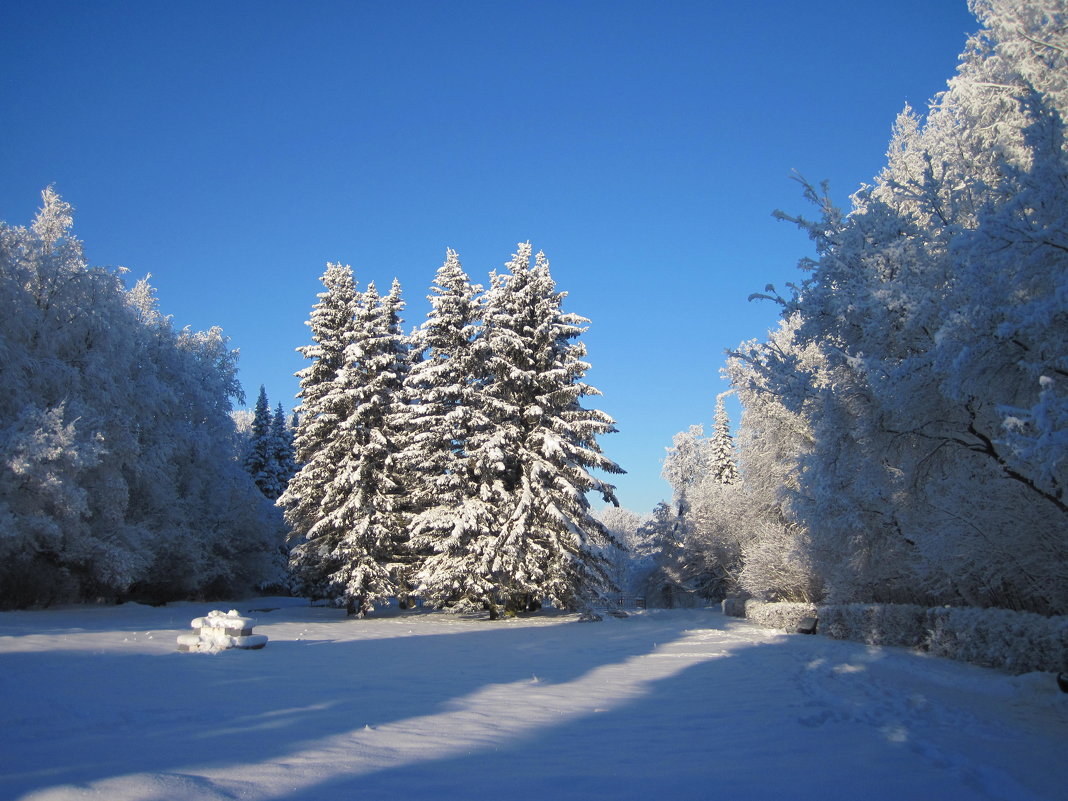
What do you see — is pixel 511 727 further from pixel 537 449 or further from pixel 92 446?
pixel 92 446

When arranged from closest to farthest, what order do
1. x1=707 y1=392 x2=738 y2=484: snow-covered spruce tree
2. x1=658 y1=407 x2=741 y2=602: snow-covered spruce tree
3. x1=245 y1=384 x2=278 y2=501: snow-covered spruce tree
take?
1. x1=658 y1=407 x2=741 y2=602: snow-covered spruce tree
2. x1=245 y1=384 x2=278 y2=501: snow-covered spruce tree
3. x1=707 y1=392 x2=738 y2=484: snow-covered spruce tree

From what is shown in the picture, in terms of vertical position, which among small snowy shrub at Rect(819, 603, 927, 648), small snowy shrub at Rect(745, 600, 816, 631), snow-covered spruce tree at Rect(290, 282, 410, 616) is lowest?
small snowy shrub at Rect(745, 600, 816, 631)

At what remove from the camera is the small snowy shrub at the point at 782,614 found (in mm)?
19430

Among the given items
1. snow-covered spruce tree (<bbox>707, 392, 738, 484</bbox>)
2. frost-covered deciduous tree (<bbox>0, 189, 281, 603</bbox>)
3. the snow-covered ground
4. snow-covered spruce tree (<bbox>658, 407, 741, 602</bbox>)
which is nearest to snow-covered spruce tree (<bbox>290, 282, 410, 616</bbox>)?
frost-covered deciduous tree (<bbox>0, 189, 281, 603</bbox>)

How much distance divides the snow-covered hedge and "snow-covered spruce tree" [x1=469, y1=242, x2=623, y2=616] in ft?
24.9

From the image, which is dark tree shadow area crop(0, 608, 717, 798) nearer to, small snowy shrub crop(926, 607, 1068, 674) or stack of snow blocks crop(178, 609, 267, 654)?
stack of snow blocks crop(178, 609, 267, 654)

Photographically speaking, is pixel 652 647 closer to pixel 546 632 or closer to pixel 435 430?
pixel 546 632

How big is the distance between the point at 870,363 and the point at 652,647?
9.15 m

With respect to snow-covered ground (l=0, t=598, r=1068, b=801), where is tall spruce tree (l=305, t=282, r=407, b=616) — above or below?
above

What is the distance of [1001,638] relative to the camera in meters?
10.1

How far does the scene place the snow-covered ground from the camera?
4406 millimetres

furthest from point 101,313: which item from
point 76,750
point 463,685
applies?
point 76,750

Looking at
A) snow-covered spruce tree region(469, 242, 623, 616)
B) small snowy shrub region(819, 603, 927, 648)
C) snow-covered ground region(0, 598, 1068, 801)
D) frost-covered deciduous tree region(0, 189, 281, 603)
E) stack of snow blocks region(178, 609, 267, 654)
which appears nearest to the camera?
snow-covered ground region(0, 598, 1068, 801)

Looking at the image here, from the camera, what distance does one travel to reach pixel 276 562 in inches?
1512
